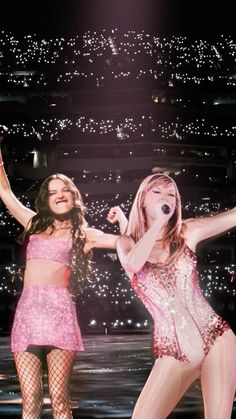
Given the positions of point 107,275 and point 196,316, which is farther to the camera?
point 107,275

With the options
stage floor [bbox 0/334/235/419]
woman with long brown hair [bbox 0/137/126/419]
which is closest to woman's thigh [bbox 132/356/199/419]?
woman with long brown hair [bbox 0/137/126/419]

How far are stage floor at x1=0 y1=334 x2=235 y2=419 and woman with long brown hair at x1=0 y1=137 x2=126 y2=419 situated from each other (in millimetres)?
3035

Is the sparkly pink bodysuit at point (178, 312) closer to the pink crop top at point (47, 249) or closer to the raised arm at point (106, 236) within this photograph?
the raised arm at point (106, 236)

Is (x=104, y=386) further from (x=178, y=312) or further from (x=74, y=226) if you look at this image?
(x=178, y=312)

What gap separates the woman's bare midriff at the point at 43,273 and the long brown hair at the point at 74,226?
0.12 metres

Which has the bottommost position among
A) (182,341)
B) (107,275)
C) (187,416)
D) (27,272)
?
(187,416)

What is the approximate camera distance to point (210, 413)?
544 cm

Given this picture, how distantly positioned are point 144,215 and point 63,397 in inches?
64.7

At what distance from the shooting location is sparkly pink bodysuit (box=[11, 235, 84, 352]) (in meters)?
6.71

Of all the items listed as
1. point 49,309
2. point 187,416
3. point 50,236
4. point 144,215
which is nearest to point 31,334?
point 49,309

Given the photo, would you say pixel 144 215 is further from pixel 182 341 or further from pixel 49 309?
pixel 49 309

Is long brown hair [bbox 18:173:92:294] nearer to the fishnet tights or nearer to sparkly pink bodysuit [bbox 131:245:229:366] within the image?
the fishnet tights

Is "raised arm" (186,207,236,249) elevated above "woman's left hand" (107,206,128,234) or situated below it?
below

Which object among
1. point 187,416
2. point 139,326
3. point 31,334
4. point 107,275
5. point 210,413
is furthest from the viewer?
point 107,275
